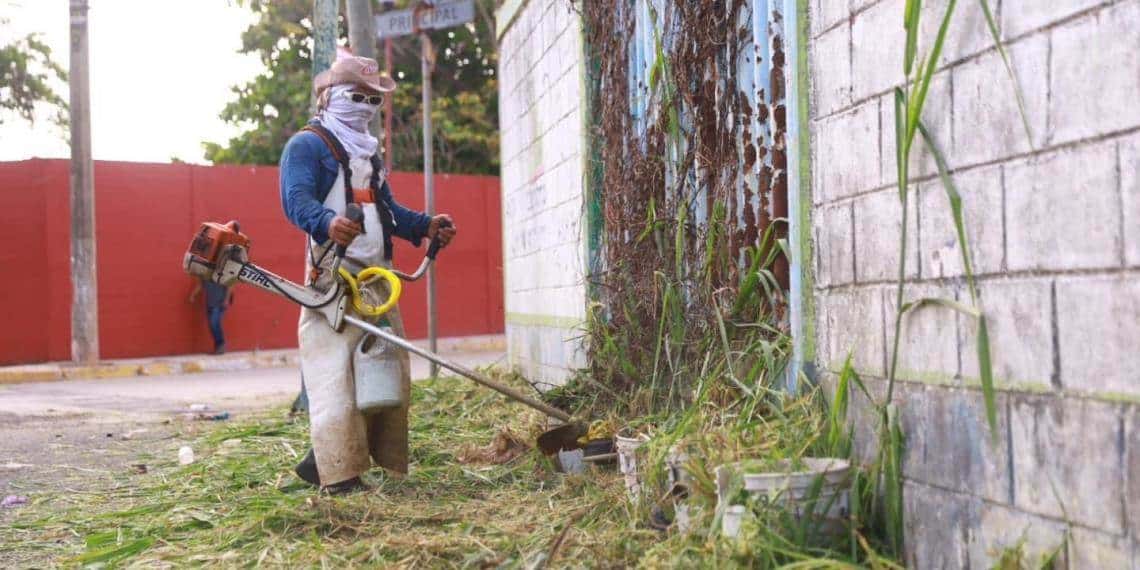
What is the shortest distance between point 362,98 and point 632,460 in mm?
2103

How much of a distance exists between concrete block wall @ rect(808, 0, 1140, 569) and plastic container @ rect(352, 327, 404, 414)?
202cm

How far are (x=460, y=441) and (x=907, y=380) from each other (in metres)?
3.35

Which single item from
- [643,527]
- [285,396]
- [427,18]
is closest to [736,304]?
[643,527]

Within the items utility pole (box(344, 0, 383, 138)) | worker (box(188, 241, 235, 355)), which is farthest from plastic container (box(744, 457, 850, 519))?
worker (box(188, 241, 235, 355))

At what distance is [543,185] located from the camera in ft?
23.7

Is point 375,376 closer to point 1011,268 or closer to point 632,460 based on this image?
point 632,460

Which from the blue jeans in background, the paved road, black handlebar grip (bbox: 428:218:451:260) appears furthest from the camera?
the blue jeans in background

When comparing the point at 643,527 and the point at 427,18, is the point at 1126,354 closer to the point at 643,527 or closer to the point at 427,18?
the point at 643,527

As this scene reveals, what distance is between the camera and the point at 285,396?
32.5 ft

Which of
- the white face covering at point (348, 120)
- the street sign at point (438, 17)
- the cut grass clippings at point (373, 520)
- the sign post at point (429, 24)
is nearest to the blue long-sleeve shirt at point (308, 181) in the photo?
the white face covering at point (348, 120)

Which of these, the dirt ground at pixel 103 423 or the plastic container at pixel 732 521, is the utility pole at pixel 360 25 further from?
the plastic container at pixel 732 521

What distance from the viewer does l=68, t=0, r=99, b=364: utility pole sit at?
13.2 meters

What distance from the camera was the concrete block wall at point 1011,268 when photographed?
2123 mm

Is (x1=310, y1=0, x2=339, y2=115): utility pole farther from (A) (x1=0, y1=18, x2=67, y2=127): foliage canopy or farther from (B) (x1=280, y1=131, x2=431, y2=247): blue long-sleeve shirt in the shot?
(A) (x1=0, y1=18, x2=67, y2=127): foliage canopy
